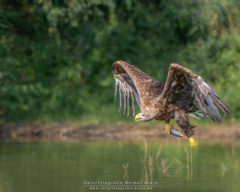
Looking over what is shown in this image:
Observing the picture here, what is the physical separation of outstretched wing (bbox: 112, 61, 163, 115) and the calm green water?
0.97 metres

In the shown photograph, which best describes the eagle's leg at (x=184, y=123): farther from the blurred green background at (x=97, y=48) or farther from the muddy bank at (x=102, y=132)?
the blurred green background at (x=97, y=48)

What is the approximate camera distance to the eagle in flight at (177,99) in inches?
274

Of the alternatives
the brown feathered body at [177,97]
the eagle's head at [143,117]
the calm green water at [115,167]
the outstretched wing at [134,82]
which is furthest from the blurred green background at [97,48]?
the eagle's head at [143,117]

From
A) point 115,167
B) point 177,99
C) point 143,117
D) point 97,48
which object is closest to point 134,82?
point 143,117

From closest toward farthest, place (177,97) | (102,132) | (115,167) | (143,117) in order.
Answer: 1. (177,97)
2. (143,117)
3. (115,167)
4. (102,132)

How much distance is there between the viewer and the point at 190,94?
7.60 m

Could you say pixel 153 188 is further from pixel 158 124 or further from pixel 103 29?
pixel 103 29

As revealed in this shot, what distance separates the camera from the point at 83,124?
12727 mm

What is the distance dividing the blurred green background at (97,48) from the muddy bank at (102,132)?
19.5 inches

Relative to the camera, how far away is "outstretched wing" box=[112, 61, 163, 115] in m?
8.28

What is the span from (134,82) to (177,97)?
1.01m

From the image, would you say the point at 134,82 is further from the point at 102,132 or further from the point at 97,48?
the point at 97,48

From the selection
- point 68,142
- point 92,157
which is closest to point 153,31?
point 68,142

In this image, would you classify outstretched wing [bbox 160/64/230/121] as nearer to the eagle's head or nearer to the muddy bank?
the eagle's head
